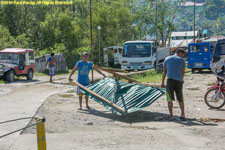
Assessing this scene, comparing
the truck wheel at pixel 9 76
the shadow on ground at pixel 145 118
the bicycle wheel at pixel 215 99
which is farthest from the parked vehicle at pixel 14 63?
the bicycle wheel at pixel 215 99

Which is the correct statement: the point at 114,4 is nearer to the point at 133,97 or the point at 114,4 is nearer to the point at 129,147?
the point at 133,97

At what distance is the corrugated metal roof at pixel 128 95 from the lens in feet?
30.0

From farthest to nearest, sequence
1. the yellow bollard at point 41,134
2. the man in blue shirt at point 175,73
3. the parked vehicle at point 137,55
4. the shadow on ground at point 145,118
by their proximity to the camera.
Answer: the parked vehicle at point 137,55
the man in blue shirt at point 175,73
the shadow on ground at point 145,118
the yellow bollard at point 41,134

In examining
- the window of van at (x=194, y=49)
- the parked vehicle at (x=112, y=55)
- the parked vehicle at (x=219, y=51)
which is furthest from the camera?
the parked vehicle at (x=112, y=55)

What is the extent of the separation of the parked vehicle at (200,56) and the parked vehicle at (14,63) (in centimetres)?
1259

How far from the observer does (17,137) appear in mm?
7195

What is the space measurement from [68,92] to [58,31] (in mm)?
25498

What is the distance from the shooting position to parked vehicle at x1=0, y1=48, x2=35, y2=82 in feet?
61.8

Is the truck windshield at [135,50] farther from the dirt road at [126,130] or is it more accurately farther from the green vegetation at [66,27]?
the dirt road at [126,130]

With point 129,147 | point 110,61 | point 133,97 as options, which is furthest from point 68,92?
point 110,61

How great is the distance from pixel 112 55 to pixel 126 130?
107 ft

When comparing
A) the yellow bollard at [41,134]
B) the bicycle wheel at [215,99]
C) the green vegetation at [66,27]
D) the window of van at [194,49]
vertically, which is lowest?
the bicycle wheel at [215,99]

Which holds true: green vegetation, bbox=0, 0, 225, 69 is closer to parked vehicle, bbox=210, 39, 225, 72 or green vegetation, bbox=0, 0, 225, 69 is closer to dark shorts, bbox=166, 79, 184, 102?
parked vehicle, bbox=210, 39, 225, 72

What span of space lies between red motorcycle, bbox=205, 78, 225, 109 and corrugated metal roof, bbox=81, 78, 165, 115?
2.14 metres
